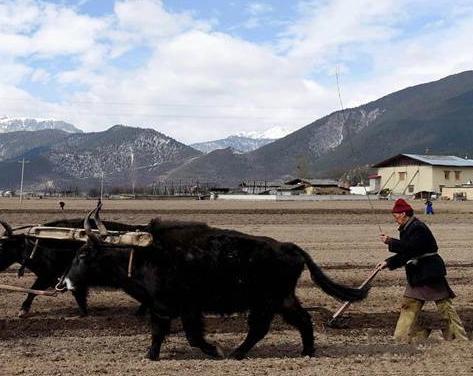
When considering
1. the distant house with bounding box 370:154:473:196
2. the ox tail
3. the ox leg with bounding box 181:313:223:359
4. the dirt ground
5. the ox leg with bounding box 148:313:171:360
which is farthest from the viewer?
the distant house with bounding box 370:154:473:196

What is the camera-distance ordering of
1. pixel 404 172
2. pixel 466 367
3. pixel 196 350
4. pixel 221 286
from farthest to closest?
1. pixel 404 172
2. pixel 196 350
3. pixel 221 286
4. pixel 466 367

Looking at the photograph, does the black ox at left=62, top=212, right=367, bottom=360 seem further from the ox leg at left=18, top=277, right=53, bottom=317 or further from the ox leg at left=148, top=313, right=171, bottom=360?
the ox leg at left=18, top=277, right=53, bottom=317

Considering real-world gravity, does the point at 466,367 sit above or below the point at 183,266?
below

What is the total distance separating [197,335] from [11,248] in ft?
16.1

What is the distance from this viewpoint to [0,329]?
10.6 m

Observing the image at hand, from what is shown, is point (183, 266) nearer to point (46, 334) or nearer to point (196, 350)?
point (196, 350)

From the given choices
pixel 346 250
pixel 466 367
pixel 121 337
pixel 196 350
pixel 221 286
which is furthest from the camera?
pixel 346 250

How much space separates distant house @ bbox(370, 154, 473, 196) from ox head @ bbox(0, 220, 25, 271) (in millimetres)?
83503

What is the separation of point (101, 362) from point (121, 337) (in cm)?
172

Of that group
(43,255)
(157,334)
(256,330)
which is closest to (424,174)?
(43,255)

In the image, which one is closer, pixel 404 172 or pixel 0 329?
pixel 0 329

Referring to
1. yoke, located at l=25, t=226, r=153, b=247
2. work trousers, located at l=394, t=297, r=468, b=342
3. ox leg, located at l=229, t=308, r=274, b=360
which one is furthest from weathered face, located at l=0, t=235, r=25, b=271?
work trousers, located at l=394, t=297, r=468, b=342

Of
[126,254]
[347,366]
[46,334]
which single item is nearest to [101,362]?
[126,254]

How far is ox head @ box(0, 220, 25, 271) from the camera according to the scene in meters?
12.1
